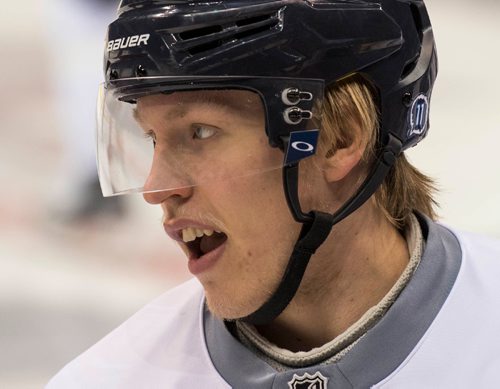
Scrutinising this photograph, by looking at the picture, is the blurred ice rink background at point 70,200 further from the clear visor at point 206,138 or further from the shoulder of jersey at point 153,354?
the clear visor at point 206,138

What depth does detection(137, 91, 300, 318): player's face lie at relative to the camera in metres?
1.27

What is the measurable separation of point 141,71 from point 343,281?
41 centimetres

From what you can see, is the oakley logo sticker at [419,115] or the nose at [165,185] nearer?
the nose at [165,185]

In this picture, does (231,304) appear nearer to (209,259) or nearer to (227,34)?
(209,259)

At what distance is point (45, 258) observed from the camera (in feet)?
→ 8.16

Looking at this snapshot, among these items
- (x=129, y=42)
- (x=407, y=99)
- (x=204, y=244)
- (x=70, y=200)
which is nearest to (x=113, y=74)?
(x=129, y=42)

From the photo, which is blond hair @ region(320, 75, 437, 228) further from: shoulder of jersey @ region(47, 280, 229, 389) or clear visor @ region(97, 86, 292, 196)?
shoulder of jersey @ region(47, 280, 229, 389)

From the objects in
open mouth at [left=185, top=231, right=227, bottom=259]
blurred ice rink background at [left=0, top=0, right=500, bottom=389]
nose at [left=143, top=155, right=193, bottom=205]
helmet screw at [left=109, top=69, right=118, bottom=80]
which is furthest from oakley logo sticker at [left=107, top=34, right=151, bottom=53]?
blurred ice rink background at [left=0, top=0, right=500, bottom=389]

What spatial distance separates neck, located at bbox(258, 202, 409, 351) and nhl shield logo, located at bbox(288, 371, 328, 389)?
92mm

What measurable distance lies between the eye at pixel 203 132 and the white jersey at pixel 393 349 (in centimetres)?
30

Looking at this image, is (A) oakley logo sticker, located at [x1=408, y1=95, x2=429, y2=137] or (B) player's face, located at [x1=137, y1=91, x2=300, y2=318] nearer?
(B) player's face, located at [x1=137, y1=91, x2=300, y2=318]

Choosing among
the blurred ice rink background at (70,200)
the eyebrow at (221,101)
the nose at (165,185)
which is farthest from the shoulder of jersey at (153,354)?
the blurred ice rink background at (70,200)

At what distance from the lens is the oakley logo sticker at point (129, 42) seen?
4.14 feet

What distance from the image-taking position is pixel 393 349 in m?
1.29
